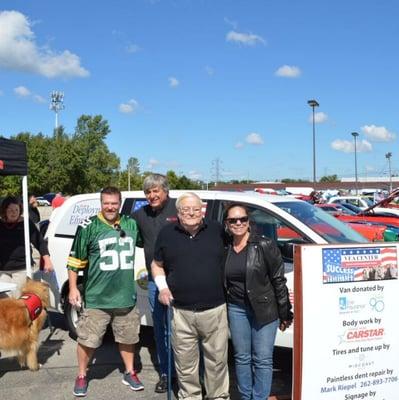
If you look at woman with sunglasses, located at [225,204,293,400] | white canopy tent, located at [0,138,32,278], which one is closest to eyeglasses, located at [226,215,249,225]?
woman with sunglasses, located at [225,204,293,400]

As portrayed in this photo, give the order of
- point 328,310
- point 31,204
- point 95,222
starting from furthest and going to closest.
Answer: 1. point 31,204
2. point 95,222
3. point 328,310

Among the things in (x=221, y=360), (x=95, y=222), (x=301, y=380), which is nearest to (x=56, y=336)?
(x=95, y=222)

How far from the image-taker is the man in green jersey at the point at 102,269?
4422 millimetres

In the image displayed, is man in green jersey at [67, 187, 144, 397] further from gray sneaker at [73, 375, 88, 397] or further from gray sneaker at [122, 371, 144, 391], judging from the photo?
gray sneaker at [122, 371, 144, 391]

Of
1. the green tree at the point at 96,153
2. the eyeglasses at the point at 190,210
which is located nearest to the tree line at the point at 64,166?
the green tree at the point at 96,153

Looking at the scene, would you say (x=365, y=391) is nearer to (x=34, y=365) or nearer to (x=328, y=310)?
(x=328, y=310)

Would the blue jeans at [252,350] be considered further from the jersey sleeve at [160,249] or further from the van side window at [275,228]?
the van side window at [275,228]

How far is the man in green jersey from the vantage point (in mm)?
4422

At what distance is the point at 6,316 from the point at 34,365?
0.71m

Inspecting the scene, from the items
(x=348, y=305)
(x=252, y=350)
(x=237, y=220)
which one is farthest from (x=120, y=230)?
(x=348, y=305)

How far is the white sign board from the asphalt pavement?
0.67 meters

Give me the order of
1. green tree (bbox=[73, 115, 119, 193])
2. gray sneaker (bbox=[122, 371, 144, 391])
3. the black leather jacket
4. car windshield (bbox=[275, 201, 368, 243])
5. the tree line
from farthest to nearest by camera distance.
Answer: green tree (bbox=[73, 115, 119, 193]), the tree line, car windshield (bbox=[275, 201, 368, 243]), gray sneaker (bbox=[122, 371, 144, 391]), the black leather jacket

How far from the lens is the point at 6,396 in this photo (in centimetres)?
459

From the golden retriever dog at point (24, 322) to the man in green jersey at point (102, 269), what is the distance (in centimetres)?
70
